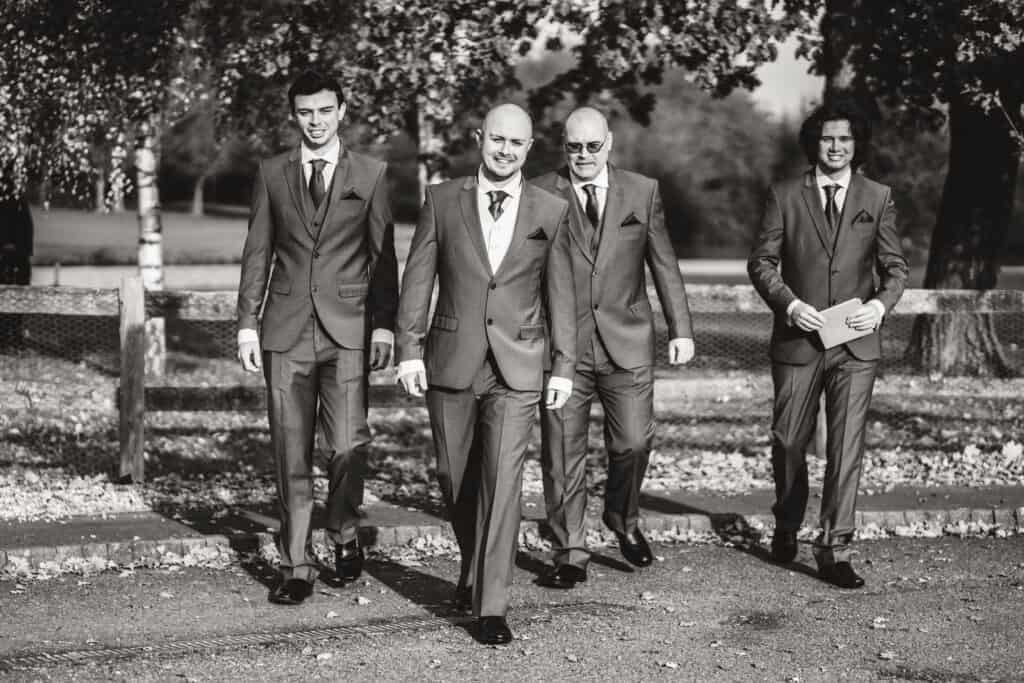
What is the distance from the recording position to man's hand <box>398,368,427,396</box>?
6117 mm

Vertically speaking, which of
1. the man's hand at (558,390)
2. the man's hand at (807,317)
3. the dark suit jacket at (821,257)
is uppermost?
the dark suit jacket at (821,257)

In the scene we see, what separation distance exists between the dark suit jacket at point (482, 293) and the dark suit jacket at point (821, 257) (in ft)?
4.75

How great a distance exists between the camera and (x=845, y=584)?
23.0 feet

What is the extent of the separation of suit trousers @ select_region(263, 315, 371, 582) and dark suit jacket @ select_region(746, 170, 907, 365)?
79.9 inches

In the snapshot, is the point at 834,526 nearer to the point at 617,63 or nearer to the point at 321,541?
the point at 321,541

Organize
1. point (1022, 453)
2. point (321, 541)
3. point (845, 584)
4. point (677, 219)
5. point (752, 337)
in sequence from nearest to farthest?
point (845, 584) → point (321, 541) → point (1022, 453) → point (752, 337) → point (677, 219)

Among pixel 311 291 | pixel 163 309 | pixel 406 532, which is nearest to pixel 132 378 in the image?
pixel 163 309

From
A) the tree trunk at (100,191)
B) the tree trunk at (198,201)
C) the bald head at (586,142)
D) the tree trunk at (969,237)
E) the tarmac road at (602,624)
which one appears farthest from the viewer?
the tree trunk at (198,201)

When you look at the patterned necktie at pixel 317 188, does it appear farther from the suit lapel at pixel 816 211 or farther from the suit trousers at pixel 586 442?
the suit lapel at pixel 816 211

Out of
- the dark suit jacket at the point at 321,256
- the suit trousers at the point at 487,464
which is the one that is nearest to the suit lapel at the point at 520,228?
the suit trousers at the point at 487,464

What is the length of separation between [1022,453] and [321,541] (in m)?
5.04

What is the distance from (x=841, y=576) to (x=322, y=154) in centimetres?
307

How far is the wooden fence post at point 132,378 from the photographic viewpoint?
9.37m

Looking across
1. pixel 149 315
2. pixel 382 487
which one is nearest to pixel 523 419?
pixel 382 487
